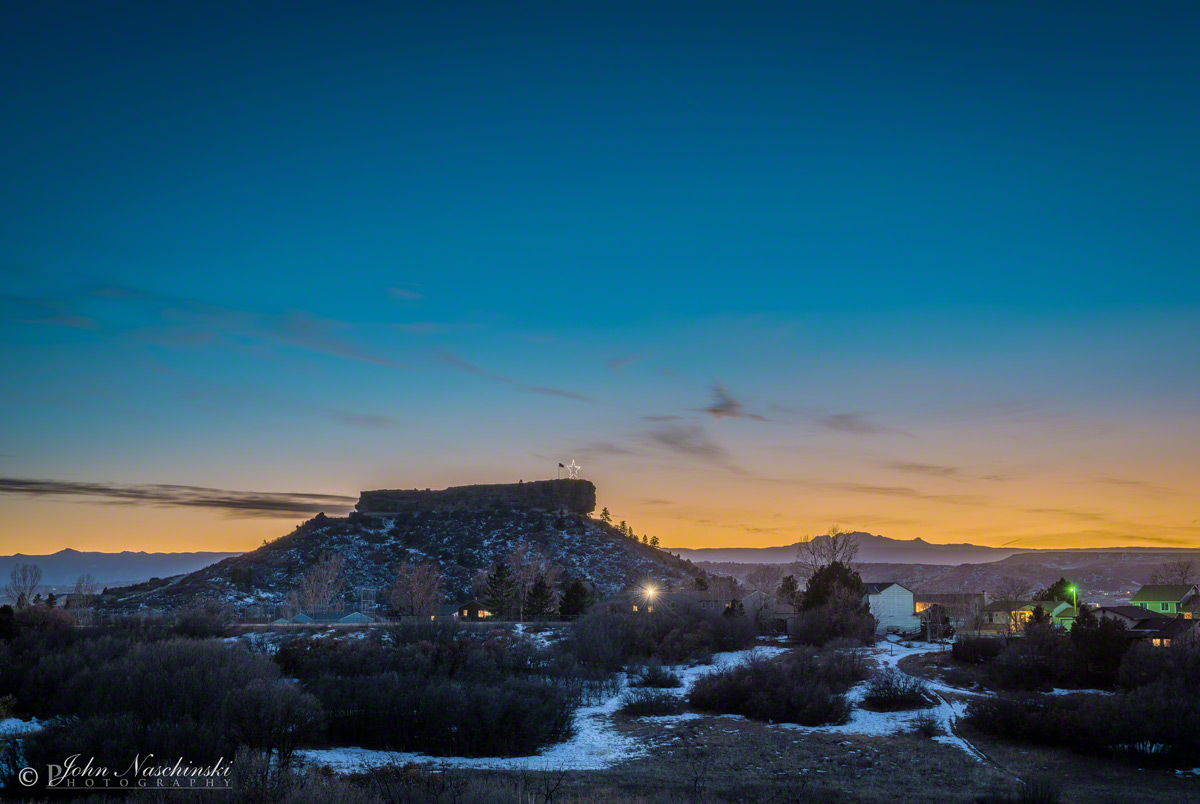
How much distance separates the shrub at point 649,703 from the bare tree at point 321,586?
44.6m

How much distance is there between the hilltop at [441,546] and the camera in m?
87.0

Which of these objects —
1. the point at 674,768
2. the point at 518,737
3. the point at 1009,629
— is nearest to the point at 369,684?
the point at 518,737

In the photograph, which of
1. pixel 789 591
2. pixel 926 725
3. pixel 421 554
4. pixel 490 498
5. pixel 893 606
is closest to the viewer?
pixel 926 725

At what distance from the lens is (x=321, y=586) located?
3152 inches

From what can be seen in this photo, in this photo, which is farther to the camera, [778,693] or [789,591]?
[789,591]

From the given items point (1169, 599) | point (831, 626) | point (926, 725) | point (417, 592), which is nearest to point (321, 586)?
point (417, 592)

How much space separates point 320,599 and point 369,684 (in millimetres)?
52216

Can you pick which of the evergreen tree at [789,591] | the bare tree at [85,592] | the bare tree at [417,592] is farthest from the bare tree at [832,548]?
the bare tree at [85,592]

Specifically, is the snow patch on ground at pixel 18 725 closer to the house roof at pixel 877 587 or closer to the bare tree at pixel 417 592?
the bare tree at pixel 417 592

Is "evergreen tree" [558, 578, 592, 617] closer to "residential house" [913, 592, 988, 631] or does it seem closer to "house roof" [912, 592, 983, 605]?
"residential house" [913, 592, 988, 631]

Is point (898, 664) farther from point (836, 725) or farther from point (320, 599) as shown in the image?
point (320, 599)

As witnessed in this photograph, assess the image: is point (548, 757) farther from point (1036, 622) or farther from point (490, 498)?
point (490, 498)

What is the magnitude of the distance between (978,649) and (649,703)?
70.4 feet

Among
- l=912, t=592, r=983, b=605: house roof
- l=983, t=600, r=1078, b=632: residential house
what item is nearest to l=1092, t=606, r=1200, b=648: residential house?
l=983, t=600, r=1078, b=632: residential house
